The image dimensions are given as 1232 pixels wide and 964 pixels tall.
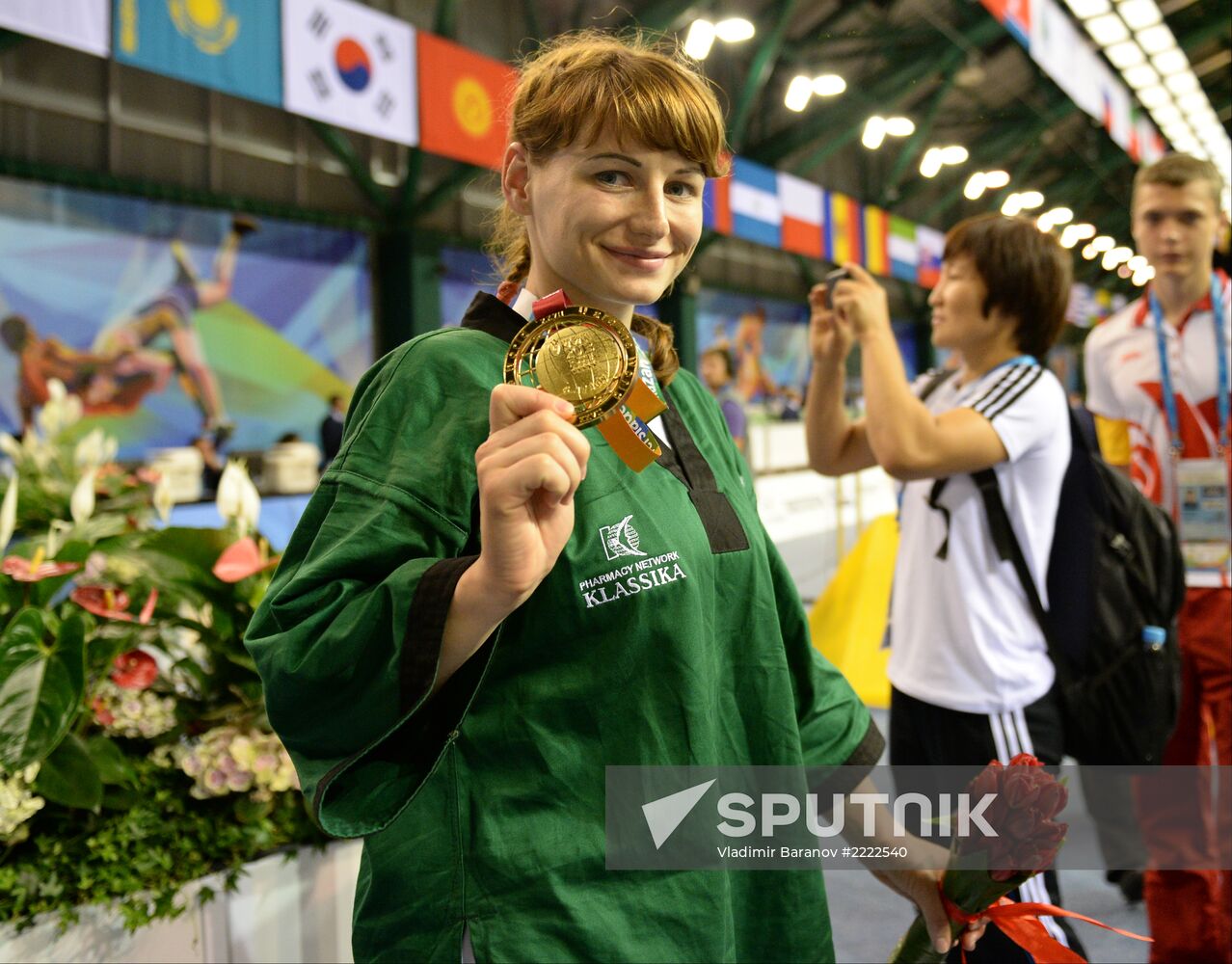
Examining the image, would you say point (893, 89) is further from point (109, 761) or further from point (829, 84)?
point (109, 761)

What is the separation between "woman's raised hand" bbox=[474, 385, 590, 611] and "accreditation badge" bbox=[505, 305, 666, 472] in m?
0.05

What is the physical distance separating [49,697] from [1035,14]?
2.73m

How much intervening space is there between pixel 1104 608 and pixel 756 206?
6132 mm

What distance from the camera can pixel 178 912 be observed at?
1.47 meters

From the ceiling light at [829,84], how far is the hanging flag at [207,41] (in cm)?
311

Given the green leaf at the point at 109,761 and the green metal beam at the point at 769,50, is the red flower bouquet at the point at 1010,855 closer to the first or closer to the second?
the green leaf at the point at 109,761

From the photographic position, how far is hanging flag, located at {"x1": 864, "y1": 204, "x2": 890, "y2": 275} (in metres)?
3.44

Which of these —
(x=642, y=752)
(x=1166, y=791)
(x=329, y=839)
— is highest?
(x=642, y=752)

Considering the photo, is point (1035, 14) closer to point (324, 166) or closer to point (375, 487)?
point (375, 487)

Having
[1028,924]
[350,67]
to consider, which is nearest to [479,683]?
[1028,924]

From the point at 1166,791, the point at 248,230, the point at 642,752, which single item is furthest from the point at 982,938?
the point at 248,230

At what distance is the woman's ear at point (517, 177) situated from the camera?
2.89 ft

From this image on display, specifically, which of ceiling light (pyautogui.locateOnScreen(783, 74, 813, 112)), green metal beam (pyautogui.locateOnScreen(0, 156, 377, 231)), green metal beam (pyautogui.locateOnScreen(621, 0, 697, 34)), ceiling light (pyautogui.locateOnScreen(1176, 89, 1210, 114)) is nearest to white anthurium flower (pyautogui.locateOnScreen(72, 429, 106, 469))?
ceiling light (pyautogui.locateOnScreen(783, 74, 813, 112))

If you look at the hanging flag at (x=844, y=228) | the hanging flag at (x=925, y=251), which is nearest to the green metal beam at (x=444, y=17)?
the hanging flag at (x=844, y=228)
